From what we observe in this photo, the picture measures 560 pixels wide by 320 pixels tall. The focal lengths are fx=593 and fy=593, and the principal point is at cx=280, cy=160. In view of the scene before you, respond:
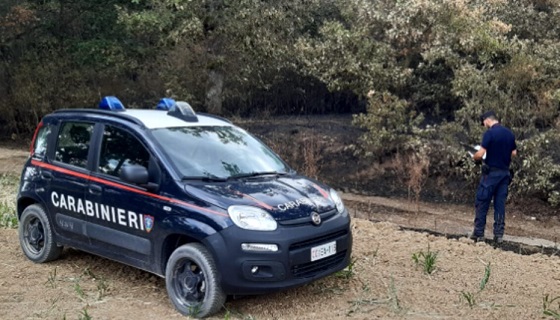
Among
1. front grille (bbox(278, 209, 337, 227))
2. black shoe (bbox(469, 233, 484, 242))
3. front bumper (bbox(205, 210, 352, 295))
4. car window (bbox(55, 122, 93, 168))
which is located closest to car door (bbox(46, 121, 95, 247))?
car window (bbox(55, 122, 93, 168))

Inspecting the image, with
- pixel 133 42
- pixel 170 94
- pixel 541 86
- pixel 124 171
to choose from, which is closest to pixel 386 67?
pixel 541 86

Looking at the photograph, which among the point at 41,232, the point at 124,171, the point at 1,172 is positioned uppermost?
the point at 124,171

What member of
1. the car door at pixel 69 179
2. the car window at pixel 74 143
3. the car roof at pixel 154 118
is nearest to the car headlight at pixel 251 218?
the car roof at pixel 154 118

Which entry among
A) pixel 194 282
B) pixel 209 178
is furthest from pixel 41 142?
pixel 194 282

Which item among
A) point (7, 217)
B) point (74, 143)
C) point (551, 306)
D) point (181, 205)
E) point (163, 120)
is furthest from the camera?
point (7, 217)

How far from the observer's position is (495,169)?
26.5ft

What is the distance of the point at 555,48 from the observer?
12.1 metres

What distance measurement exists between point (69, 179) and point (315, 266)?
8.37 ft

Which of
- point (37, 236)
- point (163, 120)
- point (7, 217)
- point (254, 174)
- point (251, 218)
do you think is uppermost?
point (163, 120)

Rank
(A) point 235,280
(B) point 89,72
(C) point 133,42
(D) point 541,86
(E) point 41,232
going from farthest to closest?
(B) point 89,72, (C) point 133,42, (D) point 541,86, (E) point 41,232, (A) point 235,280

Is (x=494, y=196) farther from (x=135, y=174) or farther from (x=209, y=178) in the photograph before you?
(x=135, y=174)

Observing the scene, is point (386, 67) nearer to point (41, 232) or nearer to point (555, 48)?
point (555, 48)

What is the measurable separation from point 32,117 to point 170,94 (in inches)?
248

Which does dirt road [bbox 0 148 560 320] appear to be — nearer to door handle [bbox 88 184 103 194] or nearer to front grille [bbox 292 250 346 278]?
front grille [bbox 292 250 346 278]
